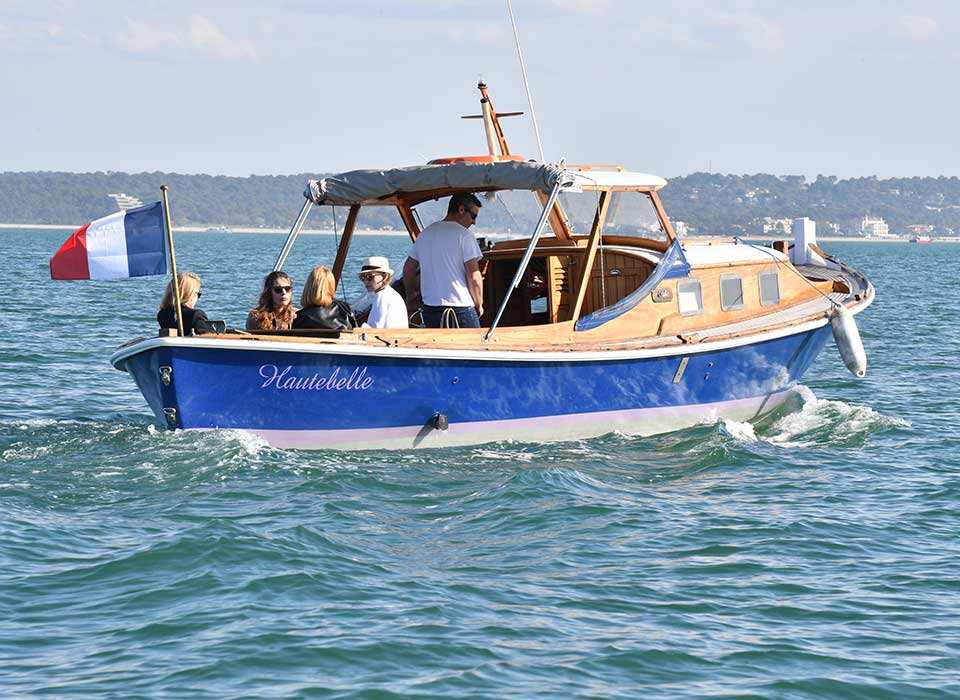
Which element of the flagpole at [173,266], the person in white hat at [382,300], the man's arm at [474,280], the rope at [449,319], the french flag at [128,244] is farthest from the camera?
the man's arm at [474,280]

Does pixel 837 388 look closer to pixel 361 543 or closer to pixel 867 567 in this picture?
pixel 867 567

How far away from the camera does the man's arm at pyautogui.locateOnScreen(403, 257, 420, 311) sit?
549 inches

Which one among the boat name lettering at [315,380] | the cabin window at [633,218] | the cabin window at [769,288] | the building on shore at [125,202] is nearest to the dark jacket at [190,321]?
the boat name lettering at [315,380]

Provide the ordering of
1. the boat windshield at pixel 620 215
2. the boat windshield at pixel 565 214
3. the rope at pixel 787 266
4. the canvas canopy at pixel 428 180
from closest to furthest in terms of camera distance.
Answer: the canvas canopy at pixel 428 180, the boat windshield at pixel 620 215, the boat windshield at pixel 565 214, the rope at pixel 787 266

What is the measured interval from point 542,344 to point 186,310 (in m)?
3.19

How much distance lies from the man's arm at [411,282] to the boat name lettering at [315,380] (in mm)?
2211

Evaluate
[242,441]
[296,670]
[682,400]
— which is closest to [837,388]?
[682,400]

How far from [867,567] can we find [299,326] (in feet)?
16.5

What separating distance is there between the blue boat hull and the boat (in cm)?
1

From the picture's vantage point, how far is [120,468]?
37.9 feet

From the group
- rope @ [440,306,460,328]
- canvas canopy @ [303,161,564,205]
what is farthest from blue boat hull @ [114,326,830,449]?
canvas canopy @ [303,161,564,205]

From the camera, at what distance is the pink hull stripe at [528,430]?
1219 centimetres

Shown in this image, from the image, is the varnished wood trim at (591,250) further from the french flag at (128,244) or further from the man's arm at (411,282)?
the french flag at (128,244)

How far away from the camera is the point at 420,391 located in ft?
40.3
